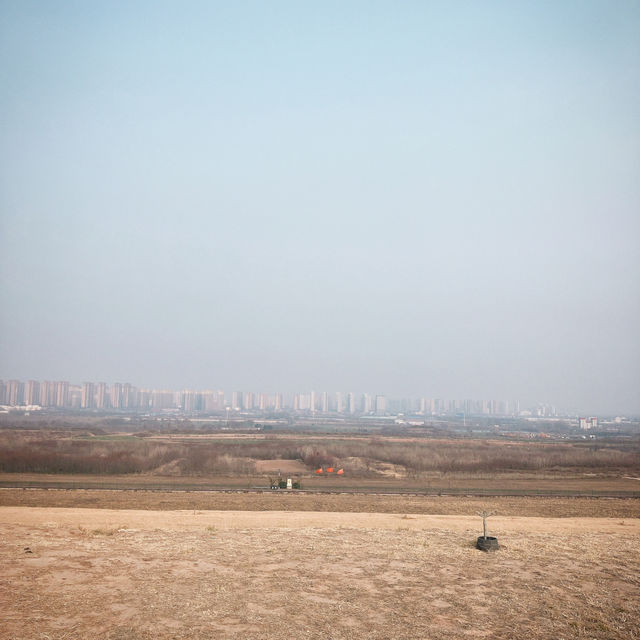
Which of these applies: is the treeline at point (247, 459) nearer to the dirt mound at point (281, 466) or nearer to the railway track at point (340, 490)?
the dirt mound at point (281, 466)

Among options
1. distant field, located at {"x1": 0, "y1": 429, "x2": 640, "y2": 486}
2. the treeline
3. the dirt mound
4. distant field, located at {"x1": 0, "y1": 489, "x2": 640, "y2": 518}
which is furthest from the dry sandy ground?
the dirt mound

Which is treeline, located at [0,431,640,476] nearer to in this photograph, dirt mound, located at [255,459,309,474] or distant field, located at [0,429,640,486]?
distant field, located at [0,429,640,486]

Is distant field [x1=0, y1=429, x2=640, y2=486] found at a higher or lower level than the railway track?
lower

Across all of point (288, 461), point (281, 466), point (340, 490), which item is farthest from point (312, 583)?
point (288, 461)

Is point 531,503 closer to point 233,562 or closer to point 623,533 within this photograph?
point 623,533

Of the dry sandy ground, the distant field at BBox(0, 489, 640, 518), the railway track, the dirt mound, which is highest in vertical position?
the dry sandy ground

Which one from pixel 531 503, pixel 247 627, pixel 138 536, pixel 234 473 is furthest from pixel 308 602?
pixel 234 473

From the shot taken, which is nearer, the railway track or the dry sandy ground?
the dry sandy ground

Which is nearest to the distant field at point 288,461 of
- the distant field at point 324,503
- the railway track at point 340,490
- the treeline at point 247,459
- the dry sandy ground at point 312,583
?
the treeline at point 247,459

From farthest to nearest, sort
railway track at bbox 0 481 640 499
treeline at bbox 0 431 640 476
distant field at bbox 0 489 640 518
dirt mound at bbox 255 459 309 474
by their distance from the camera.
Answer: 1. dirt mound at bbox 255 459 309 474
2. treeline at bbox 0 431 640 476
3. railway track at bbox 0 481 640 499
4. distant field at bbox 0 489 640 518
